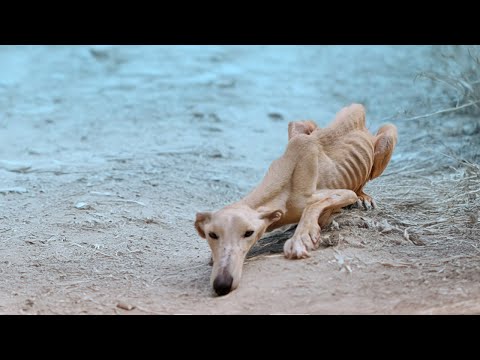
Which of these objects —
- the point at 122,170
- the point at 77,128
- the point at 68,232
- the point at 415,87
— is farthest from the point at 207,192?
the point at 415,87

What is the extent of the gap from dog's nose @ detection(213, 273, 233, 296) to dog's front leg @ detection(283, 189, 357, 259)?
1.62 ft

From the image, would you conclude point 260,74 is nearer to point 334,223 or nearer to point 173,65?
point 173,65

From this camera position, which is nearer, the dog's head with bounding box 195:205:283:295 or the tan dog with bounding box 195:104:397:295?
the dog's head with bounding box 195:205:283:295

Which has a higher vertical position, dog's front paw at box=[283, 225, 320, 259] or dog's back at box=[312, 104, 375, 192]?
dog's back at box=[312, 104, 375, 192]

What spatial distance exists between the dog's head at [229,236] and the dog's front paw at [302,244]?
0.20 m

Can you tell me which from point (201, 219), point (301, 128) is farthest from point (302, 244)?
point (301, 128)

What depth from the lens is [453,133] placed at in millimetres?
8102

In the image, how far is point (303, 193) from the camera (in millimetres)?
4887

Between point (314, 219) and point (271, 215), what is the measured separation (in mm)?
286

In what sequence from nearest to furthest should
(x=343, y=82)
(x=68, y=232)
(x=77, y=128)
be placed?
(x=68, y=232), (x=77, y=128), (x=343, y=82)

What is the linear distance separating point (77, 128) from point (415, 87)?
4473 mm

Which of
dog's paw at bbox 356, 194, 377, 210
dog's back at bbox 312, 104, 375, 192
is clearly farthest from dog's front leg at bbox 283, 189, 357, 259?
dog's paw at bbox 356, 194, 377, 210

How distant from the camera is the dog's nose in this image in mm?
4121

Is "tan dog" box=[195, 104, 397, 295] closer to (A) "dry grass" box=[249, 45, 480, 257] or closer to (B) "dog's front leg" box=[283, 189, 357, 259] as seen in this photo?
(B) "dog's front leg" box=[283, 189, 357, 259]
